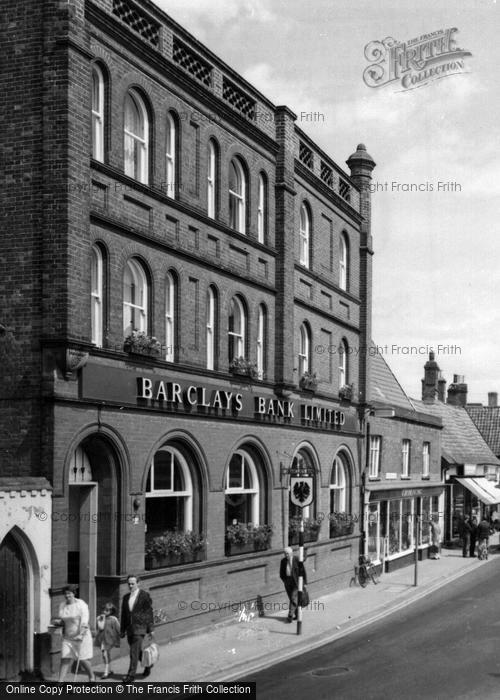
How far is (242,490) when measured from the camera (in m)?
25.0

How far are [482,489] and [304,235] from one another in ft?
73.3

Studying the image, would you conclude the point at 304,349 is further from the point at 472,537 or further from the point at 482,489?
the point at 482,489

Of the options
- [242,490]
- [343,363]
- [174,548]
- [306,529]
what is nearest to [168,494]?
[174,548]

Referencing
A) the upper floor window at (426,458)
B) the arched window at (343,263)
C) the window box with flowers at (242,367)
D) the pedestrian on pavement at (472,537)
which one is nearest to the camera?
the window box with flowers at (242,367)

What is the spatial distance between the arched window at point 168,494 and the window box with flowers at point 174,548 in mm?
Answer: 189

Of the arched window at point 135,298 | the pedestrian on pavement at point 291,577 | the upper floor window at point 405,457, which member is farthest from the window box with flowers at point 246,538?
the upper floor window at point 405,457

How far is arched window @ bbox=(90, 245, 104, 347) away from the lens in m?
19.1

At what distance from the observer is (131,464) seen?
64.9 ft

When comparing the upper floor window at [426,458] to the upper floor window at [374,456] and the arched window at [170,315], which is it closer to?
the upper floor window at [374,456]

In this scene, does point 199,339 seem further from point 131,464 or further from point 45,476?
point 45,476

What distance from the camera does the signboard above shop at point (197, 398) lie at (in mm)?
18859

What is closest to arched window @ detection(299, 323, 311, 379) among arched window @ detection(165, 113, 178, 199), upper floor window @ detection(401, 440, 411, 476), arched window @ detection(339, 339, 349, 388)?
arched window @ detection(339, 339, 349, 388)

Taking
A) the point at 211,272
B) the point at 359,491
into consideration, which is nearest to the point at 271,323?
the point at 211,272

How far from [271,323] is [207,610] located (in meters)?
7.69
